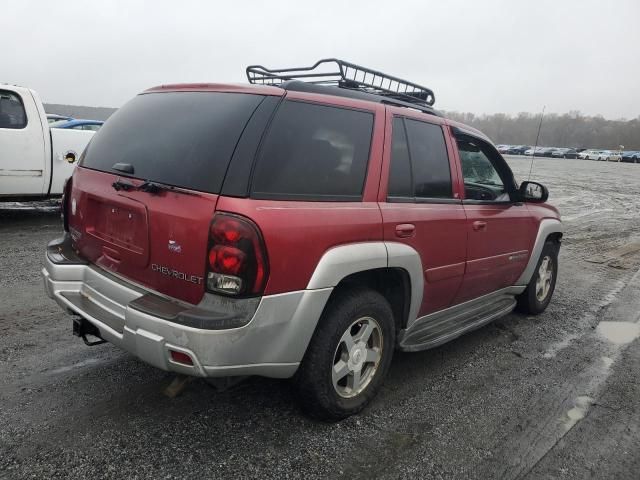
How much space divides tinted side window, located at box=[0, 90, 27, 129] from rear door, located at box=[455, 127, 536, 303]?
653 cm

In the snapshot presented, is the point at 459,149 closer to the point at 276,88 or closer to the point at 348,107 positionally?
the point at 348,107

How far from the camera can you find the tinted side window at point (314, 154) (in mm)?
2475

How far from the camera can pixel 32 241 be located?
6.79m

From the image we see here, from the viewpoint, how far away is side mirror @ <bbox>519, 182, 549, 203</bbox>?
4297 millimetres

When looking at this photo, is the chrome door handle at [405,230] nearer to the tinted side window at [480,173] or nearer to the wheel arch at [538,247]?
the tinted side window at [480,173]

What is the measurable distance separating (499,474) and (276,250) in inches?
63.6

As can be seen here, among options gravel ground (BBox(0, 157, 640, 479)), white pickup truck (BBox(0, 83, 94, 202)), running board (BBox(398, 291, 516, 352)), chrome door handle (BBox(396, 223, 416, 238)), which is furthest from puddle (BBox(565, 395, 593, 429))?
white pickup truck (BBox(0, 83, 94, 202))

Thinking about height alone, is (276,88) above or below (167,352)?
above

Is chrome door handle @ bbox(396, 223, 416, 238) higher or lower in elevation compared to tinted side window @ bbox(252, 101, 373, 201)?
lower

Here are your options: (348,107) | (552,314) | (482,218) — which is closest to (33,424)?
(348,107)

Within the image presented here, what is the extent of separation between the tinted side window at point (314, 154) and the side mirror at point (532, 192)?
1919 mm

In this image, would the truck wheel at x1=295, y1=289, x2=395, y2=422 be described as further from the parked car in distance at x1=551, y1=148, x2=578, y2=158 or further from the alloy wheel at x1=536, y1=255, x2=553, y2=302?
the parked car in distance at x1=551, y1=148, x2=578, y2=158

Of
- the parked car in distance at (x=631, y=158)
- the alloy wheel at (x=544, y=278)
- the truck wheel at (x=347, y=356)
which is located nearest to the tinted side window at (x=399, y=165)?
the truck wheel at (x=347, y=356)

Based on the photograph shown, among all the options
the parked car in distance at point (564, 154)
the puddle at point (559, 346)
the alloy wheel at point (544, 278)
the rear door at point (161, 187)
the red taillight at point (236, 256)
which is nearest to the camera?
the red taillight at point (236, 256)
